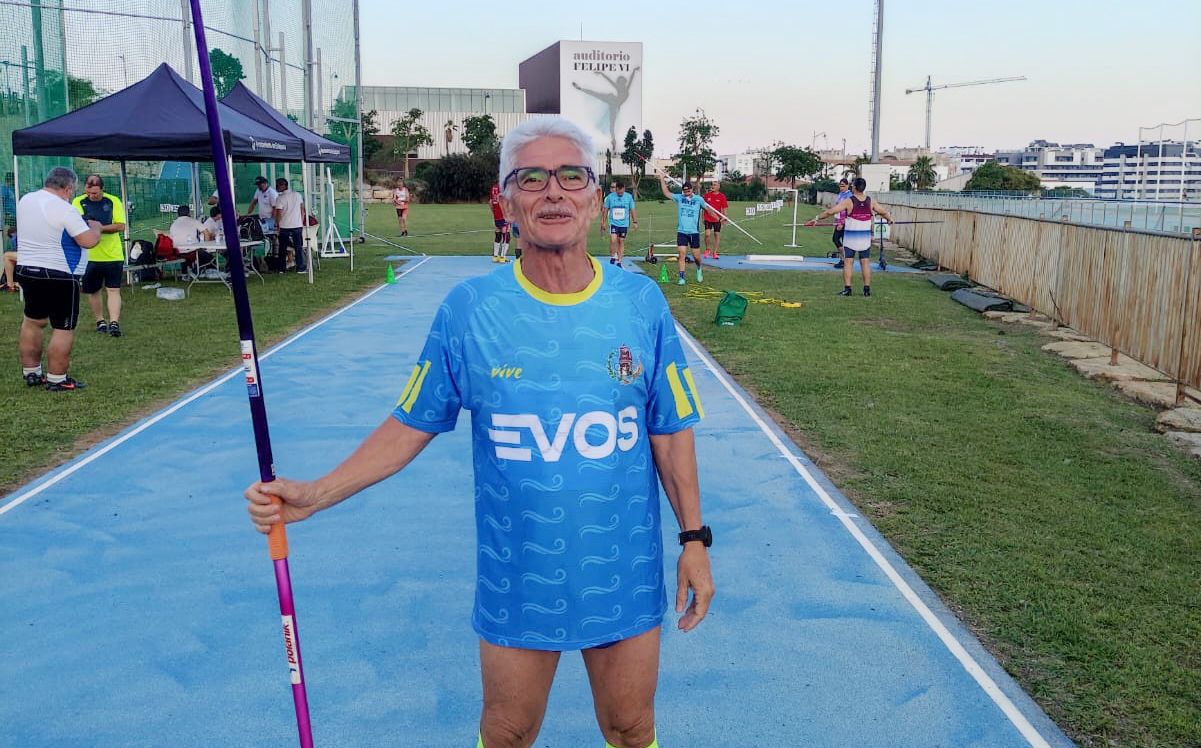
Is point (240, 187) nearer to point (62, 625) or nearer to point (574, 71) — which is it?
A: point (62, 625)

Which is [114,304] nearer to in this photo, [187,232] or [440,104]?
[187,232]

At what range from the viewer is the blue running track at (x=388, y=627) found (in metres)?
3.93

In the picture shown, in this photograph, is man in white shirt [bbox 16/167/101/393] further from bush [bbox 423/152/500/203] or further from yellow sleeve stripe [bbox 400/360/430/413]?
bush [bbox 423/152/500/203]

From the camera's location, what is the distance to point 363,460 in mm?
2641

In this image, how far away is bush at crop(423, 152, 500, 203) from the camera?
75688 mm

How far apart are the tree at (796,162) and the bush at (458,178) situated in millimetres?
34122

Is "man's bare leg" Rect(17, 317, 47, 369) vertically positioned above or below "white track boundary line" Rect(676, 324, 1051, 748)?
above

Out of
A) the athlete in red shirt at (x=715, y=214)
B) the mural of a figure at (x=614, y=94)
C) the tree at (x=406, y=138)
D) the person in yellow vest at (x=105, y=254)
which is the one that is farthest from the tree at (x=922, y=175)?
the person in yellow vest at (x=105, y=254)

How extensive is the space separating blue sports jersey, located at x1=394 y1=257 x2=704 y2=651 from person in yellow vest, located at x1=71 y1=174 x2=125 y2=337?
10.0m

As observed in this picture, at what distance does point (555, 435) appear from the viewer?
8.18 feet

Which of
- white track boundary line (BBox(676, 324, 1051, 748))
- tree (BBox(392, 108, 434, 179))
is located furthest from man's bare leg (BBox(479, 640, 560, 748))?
tree (BBox(392, 108, 434, 179))

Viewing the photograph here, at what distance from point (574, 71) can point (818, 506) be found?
13780 centimetres

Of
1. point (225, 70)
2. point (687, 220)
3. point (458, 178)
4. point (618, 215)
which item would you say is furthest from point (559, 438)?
point (458, 178)

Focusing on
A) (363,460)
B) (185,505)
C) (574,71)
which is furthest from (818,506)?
(574,71)
